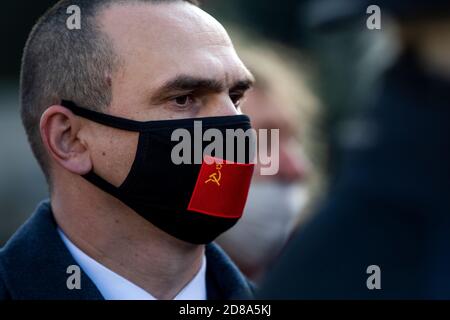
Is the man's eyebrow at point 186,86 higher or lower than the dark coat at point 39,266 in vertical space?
higher

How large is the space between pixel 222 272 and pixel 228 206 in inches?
12.8

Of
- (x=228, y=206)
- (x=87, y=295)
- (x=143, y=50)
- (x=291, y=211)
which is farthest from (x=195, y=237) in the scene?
(x=291, y=211)

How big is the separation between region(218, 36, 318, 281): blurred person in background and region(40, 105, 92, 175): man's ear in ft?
4.29

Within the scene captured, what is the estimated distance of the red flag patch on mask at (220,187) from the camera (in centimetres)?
308

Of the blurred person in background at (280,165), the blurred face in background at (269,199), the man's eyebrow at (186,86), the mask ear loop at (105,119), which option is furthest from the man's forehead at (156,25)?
the blurred person in background at (280,165)

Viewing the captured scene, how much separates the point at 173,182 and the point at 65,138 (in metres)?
0.36

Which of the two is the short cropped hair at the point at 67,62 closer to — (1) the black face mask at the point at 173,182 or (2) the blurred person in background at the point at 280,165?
(1) the black face mask at the point at 173,182

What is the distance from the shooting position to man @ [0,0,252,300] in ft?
9.87

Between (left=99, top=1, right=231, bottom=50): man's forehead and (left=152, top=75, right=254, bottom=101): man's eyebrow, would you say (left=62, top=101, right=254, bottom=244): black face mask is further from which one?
(left=99, top=1, right=231, bottom=50): man's forehead

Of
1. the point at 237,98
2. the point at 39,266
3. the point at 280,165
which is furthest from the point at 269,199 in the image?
the point at 39,266

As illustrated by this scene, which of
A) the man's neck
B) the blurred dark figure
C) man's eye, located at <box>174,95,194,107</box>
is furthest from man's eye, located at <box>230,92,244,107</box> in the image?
the blurred dark figure

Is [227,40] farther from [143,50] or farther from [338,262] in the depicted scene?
[338,262]

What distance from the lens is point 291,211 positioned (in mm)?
4645

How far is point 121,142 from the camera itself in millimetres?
3105
